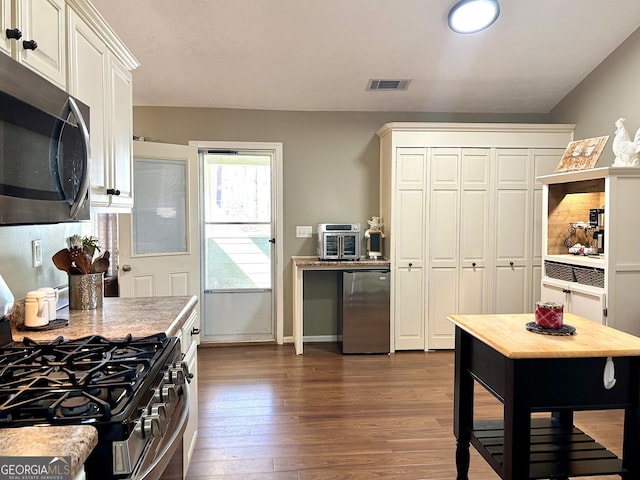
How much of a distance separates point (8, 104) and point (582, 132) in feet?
15.4

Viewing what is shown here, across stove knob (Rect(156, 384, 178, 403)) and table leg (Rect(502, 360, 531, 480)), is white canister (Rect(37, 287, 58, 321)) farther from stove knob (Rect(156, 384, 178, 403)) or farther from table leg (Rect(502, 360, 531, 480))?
table leg (Rect(502, 360, 531, 480))

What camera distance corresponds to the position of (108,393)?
115 cm

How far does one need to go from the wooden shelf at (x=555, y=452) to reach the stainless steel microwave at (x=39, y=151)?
1914 millimetres

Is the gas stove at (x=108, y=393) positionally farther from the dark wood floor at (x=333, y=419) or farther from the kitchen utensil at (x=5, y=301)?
the dark wood floor at (x=333, y=419)

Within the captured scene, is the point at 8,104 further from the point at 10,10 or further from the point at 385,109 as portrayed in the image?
the point at 385,109

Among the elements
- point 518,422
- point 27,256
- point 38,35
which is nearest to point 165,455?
point 27,256

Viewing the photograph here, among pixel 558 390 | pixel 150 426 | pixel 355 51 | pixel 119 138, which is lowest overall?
pixel 558 390

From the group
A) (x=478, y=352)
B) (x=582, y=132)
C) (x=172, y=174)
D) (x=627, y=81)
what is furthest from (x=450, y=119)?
(x=478, y=352)

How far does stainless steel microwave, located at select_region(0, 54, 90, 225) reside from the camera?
3.93ft

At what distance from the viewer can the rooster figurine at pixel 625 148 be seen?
3.49 m

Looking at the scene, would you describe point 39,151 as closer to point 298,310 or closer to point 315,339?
point 298,310

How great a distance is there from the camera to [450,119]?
4883 mm

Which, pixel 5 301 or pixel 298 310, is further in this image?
pixel 298 310

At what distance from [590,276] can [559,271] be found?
1.11 feet
